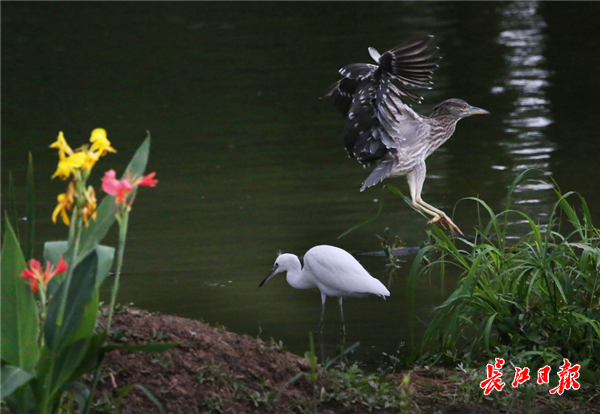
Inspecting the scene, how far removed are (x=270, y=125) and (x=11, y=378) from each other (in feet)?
27.5

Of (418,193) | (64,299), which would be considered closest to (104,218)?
(64,299)

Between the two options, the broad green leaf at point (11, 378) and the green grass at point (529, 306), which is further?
the green grass at point (529, 306)

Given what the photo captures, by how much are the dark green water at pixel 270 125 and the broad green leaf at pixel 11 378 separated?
7.65 ft

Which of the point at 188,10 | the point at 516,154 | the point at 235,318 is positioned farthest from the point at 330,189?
the point at 188,10

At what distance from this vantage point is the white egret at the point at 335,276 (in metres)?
5.62

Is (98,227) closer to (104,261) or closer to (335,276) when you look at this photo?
(104,261)

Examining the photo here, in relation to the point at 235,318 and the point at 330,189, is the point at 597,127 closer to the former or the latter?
the point at 330,189

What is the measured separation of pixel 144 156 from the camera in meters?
3.43

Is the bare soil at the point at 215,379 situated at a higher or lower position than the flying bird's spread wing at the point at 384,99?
lower

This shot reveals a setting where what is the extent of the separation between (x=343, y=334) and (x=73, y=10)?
16070 mm

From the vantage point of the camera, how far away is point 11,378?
10.2 feet

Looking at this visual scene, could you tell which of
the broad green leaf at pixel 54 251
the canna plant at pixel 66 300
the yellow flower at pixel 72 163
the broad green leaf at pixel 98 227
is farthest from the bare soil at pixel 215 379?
the yellow flower at pixel 72 163

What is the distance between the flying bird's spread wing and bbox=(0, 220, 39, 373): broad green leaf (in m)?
2.43

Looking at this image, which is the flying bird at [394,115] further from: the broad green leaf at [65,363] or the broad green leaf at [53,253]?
the broad green leaf at [65,363]
